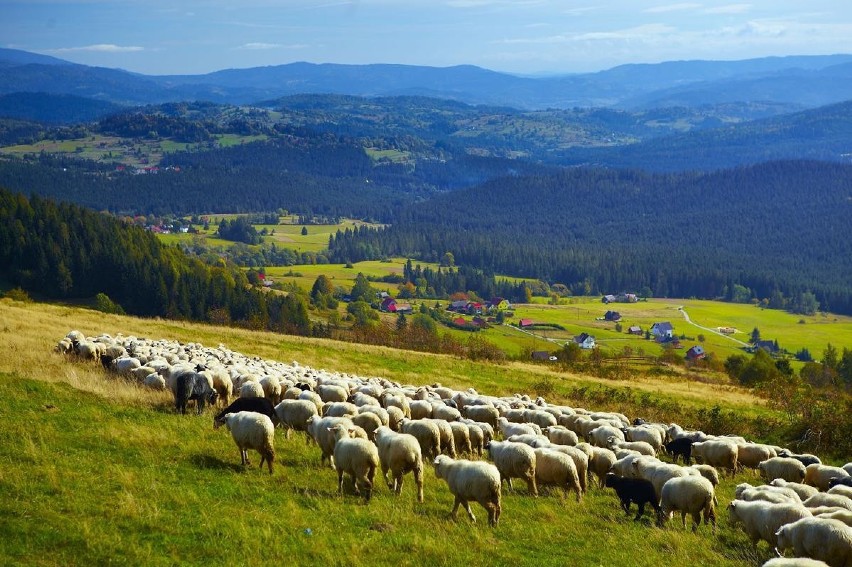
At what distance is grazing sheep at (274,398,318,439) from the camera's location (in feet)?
68.7

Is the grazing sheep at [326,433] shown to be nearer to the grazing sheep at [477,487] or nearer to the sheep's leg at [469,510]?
the grazing sheep at [477,487]

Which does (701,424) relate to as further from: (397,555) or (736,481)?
(397,555)

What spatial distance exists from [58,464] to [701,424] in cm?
2575

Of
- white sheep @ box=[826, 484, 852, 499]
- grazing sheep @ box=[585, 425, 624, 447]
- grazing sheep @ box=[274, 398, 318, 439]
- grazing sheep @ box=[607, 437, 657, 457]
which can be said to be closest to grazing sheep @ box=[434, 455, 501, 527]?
grazing sheep @ box=[274, 398, 318, 439]

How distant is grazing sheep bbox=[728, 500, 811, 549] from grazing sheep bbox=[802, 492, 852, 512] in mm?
1231

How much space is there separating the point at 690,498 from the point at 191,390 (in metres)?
14.3

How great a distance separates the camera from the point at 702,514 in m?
16.6

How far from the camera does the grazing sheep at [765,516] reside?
14477 millimetres

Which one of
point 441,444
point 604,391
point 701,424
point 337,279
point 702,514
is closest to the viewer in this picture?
point 702,514

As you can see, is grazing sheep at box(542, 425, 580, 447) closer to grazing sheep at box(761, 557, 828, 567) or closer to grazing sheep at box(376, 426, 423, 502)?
grazing sheep at box(376, 426, 423, 502)

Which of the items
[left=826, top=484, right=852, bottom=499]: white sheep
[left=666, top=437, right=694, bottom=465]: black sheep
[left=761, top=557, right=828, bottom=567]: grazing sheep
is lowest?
[left=666, top=437, right=694, bottom=465]: black sheep

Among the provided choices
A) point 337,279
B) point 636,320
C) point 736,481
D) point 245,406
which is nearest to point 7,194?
point 337,279

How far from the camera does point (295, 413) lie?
21.0 m

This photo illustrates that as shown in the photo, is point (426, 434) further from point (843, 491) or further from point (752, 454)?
point (752, 454)
